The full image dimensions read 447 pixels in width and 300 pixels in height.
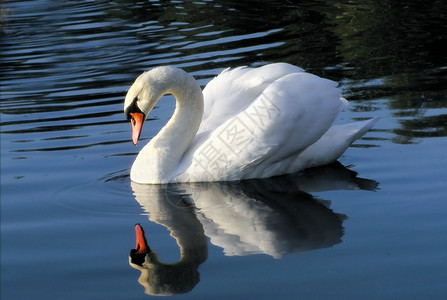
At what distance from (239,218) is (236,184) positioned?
1.07 meters

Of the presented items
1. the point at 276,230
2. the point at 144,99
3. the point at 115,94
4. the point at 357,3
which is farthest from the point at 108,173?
the point at 357,3

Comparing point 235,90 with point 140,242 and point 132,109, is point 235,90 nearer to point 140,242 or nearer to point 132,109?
point 132,109

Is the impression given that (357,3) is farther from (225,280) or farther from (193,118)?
(225,280)

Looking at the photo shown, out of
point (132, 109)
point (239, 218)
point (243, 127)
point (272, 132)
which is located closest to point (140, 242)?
point (239, 218)

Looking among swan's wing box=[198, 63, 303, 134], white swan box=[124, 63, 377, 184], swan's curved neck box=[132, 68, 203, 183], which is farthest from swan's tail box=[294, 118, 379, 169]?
swan's curved neck box=[132, 68, 203, 183]

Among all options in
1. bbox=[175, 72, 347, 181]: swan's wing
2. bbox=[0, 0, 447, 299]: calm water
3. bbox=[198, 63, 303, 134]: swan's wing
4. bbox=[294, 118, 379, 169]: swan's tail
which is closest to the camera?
bbox=[0, 0, 447, 299]: calm water

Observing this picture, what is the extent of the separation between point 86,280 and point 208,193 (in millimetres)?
2334

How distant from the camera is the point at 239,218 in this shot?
7.52 metres

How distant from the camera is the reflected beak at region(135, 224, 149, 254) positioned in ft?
22.4

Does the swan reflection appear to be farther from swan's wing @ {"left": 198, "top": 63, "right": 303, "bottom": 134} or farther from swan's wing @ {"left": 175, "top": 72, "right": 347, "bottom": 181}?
swan's wing @ {"left": 198, "top": 63, "right": 303, "bottom": 134}

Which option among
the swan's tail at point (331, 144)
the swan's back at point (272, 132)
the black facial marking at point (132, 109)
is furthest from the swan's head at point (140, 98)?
the swan's tail at point (331, 144)

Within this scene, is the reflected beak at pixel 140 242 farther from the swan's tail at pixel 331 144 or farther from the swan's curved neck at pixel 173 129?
the swan's tail at pixel 331 144

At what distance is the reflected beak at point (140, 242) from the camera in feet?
22.4

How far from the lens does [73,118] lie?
11.4 meters
